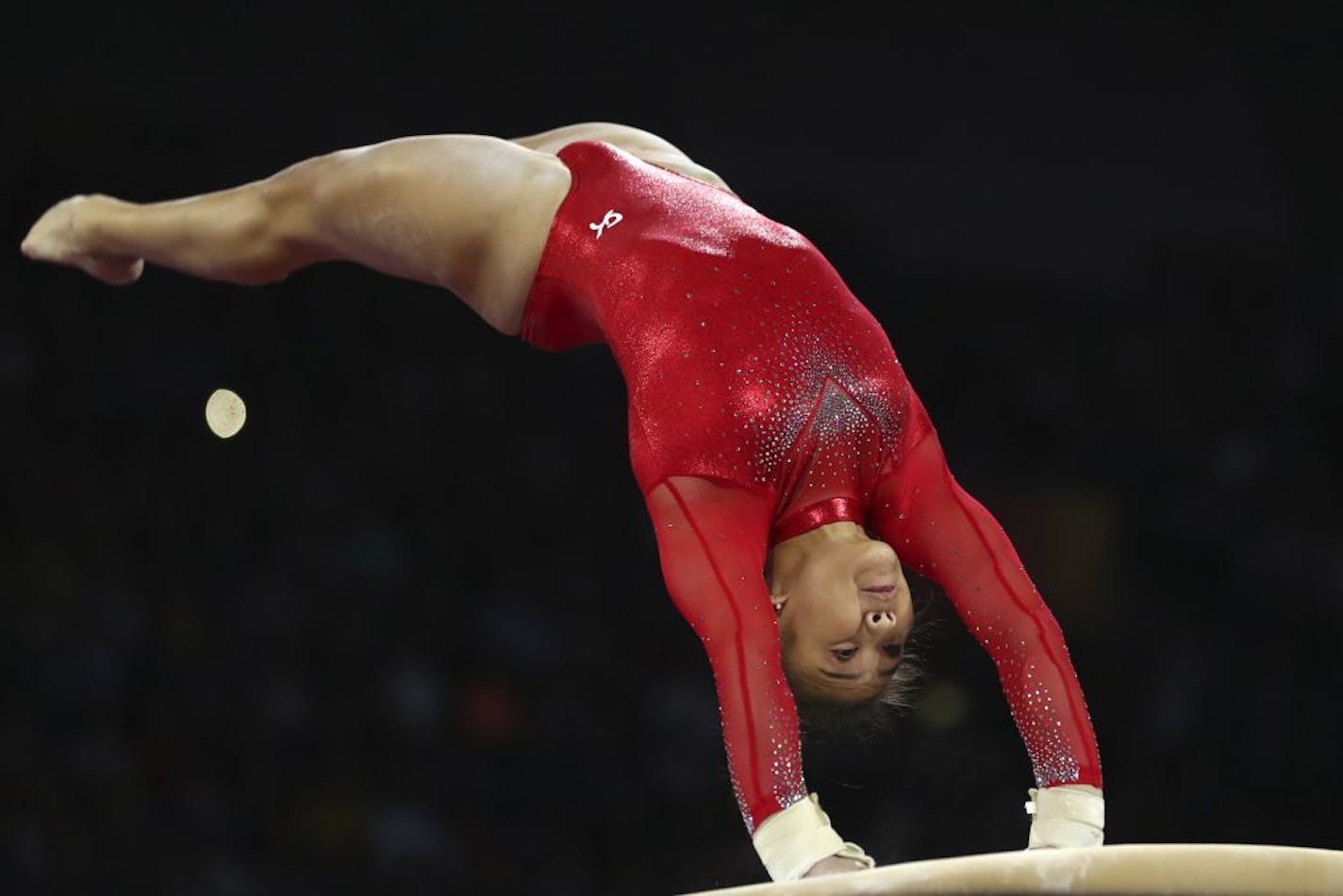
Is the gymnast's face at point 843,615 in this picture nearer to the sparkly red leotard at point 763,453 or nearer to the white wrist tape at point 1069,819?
the sparkly red leotard at point 763,453

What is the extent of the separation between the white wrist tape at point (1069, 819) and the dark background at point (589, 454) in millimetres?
1773

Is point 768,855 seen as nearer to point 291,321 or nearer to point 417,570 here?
point 417,570

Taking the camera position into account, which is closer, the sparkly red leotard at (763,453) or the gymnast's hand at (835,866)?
the gymnast's hand at (835,866)

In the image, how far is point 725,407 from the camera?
8.20 ft

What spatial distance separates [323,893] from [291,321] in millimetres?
1643

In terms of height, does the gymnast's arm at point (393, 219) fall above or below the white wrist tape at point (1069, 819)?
above

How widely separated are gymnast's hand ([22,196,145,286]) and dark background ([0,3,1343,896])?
1.50m

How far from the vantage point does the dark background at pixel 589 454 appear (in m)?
4.27

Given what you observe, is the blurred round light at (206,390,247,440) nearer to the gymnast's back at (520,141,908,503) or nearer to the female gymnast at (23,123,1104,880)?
the female gymnast at (23,123,1104,880)

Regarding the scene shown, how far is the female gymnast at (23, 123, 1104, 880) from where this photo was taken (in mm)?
2363

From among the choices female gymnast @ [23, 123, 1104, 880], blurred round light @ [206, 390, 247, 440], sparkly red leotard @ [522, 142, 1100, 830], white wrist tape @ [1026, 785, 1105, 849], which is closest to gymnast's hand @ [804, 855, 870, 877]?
female gymnast @ [23, 123, 1104, 880]

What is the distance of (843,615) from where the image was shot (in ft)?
8.05

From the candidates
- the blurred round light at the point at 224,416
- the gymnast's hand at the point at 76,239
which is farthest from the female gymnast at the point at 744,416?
the blurred round light at the point at 224,416

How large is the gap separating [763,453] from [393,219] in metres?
0.80
